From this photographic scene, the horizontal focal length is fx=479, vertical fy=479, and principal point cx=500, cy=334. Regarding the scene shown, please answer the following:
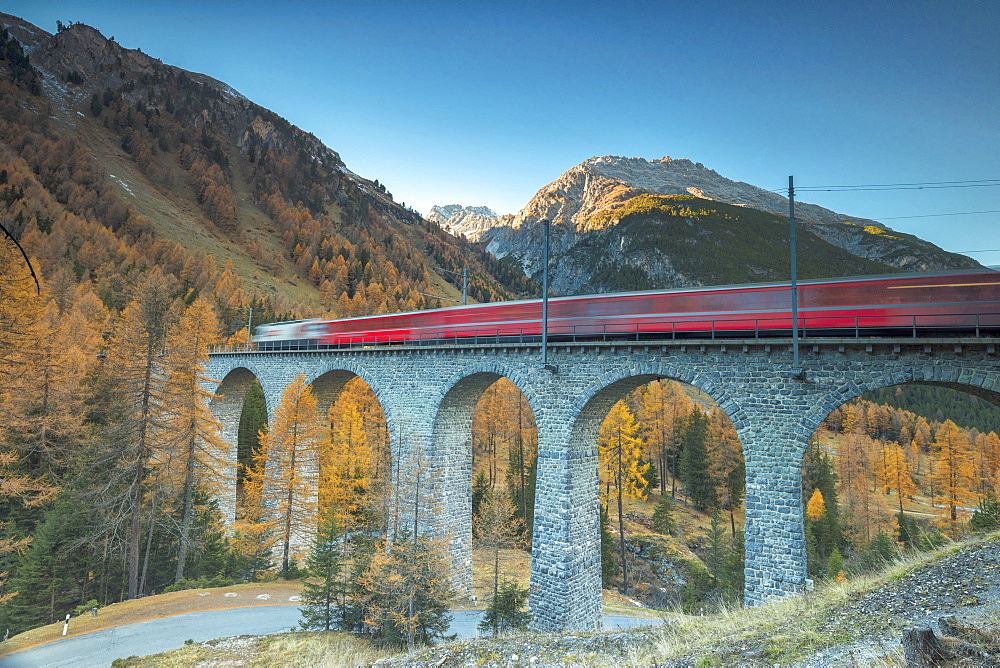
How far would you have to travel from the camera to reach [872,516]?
40281 mm

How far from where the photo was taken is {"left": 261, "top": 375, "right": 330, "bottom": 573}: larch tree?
25.5m

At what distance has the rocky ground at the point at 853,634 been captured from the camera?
5676 millimetres

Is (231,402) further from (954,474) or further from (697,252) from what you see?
(697,252)

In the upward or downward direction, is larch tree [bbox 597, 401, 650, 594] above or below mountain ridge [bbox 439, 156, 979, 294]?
below

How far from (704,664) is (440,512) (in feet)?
52.7

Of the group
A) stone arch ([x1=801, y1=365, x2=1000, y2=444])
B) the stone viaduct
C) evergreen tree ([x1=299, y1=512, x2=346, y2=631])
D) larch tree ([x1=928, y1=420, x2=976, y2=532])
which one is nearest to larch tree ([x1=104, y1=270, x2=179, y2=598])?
the stone viaduct

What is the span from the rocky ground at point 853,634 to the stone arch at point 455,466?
11.3 meters

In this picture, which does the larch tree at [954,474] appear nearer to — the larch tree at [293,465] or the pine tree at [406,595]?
the pine tree at [406,595]

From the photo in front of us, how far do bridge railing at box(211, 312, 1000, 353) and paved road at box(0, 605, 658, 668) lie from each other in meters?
10.9

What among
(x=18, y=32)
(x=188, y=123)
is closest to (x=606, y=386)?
(x=188, y=123)

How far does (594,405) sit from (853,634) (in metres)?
11.1

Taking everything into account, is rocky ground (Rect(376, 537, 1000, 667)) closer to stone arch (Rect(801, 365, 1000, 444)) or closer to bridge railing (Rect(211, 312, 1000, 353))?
stone arch (Rect(801, 365, 1000, 444))

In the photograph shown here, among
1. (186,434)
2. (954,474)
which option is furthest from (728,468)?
(186,434)

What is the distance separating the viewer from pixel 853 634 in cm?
765
